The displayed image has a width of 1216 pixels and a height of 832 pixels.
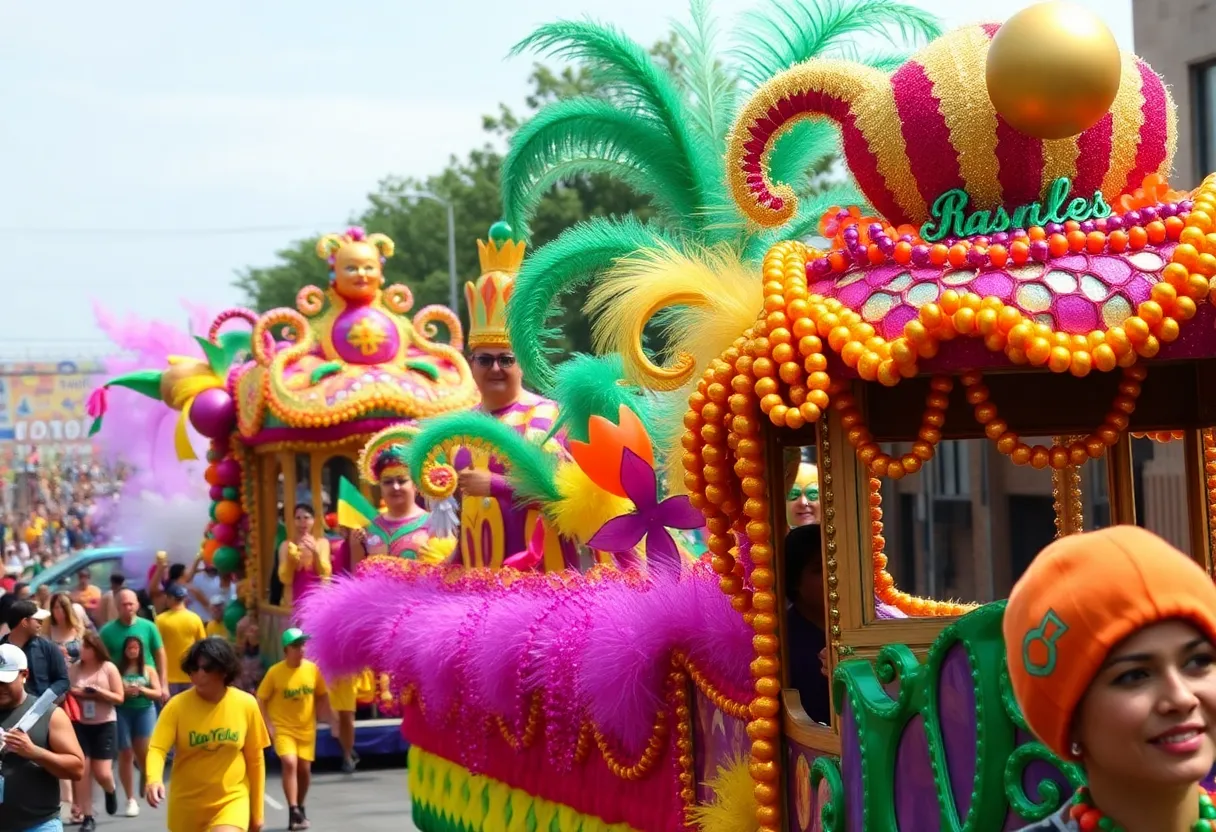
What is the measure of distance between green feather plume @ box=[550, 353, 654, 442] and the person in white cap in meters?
2.43

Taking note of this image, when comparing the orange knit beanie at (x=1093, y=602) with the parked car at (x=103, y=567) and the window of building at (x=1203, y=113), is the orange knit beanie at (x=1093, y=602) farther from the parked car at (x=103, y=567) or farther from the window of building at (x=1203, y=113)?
the parked car at (x=103, y=567)

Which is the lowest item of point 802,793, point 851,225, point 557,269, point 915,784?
point 802,793

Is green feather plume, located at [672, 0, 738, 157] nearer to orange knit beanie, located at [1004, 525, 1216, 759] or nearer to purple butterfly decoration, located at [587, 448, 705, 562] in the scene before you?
purple butterfly decoration, located at [587, 448, 705, 562]

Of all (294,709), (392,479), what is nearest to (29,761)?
(294,709)

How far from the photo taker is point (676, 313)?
653 cm

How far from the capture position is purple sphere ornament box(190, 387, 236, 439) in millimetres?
16781

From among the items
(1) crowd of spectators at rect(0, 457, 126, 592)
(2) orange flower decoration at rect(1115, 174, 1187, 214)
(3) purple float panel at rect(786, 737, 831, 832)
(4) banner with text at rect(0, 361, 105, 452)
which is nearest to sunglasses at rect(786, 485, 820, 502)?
(3) purple float panel at rect(786, 737, 831, 832)

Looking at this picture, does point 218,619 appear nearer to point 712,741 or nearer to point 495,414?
point 495,414

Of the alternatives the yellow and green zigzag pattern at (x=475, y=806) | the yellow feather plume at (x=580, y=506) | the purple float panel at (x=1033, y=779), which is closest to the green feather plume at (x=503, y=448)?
the yellow feather plume at (x=580, y=506)

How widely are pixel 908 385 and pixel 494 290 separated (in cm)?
533

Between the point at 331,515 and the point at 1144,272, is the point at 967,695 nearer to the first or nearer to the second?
the point at 1144,272

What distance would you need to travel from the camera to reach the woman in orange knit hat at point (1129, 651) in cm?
276

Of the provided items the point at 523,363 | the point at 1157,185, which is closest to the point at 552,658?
the point at 523,363

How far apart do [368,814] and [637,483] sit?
16.7 ft
